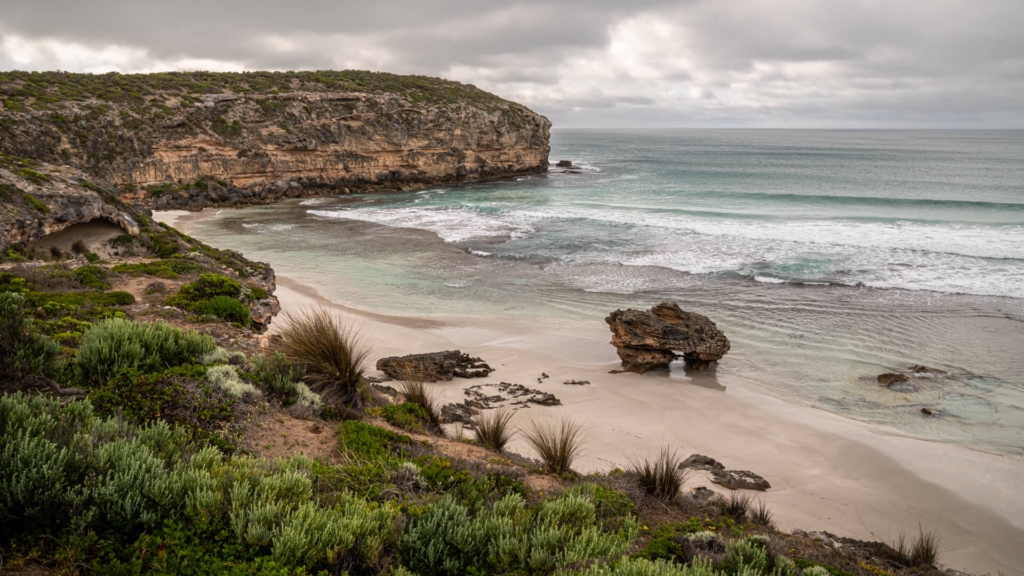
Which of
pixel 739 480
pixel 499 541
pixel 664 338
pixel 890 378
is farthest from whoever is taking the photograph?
pixel 664 338

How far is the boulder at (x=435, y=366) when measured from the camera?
11.4 m

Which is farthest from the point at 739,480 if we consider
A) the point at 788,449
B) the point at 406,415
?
the point at 406,415

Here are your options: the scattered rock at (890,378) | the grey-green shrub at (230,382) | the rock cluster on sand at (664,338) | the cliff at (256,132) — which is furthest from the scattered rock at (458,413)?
the cliff at (256,132)

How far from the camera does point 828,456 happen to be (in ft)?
30.6

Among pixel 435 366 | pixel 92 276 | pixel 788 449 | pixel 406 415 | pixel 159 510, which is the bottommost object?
pixel 788 449

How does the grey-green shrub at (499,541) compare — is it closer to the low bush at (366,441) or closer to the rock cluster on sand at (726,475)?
the low bush at (366,441)

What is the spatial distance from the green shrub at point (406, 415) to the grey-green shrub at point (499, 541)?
2728mm

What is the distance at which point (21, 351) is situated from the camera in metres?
5.44

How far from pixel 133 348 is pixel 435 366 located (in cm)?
611

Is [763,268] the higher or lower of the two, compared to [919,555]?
higher

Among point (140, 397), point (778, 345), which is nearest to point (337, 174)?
point (778, 345)

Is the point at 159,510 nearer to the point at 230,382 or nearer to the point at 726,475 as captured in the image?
the point at 230,382

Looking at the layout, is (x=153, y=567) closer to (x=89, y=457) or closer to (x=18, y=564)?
(x=18, y=564)

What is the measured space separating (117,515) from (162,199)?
124ft
